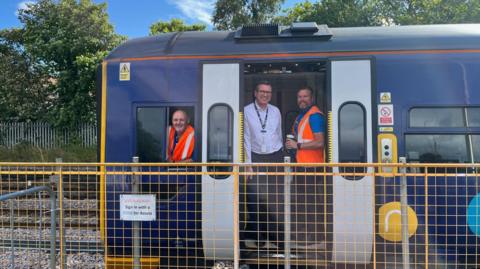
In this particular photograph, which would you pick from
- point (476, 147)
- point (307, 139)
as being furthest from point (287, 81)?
point (476, 147)

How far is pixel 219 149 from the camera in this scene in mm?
5008

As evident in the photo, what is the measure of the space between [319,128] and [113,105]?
2515 millimetres

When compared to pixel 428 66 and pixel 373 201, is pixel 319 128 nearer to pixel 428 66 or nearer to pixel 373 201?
pixel 373 201

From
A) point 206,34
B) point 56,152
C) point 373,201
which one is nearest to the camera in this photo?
point 373,201

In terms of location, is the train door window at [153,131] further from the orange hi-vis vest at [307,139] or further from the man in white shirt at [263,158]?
the orange hi-vis vest at [307,139]

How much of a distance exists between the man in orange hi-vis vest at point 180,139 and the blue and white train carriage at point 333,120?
90mm

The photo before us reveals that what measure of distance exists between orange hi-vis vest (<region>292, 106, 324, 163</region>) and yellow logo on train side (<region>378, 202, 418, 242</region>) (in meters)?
0.93

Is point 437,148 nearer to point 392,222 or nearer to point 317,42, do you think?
point 392,222

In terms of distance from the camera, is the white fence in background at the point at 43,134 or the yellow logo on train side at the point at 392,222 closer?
the yellow logo on train side at the point at 392,222

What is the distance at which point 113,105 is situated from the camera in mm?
5188

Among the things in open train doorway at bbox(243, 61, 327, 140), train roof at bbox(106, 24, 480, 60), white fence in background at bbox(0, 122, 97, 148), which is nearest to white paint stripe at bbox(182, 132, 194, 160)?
open train doorway at bbox(243, 61, 327, 140)

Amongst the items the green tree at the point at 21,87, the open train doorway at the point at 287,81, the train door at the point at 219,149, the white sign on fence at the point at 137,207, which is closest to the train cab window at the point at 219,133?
the train door at the point at 219,149

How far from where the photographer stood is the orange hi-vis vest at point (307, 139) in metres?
5.20

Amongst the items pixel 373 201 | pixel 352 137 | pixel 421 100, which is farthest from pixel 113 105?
pixel 421 100
